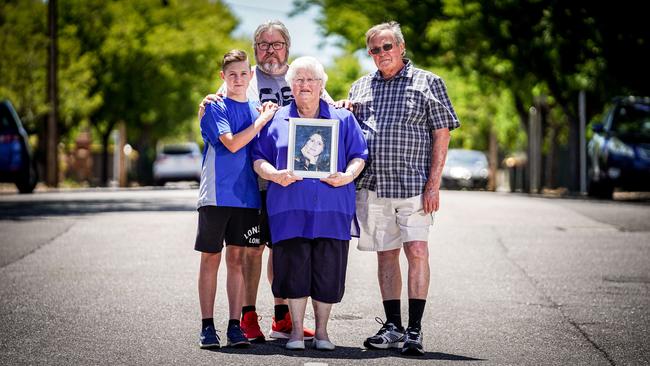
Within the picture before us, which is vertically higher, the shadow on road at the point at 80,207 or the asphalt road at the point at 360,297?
the shadow on road at the point at 80,207

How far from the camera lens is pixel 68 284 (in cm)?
968

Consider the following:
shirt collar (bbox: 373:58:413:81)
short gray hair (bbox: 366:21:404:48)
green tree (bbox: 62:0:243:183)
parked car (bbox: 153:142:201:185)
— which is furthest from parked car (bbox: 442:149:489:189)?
short gray hair (bbox: 366:21:404:48)

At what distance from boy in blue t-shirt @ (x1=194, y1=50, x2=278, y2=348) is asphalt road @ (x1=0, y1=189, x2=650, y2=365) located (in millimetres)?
279

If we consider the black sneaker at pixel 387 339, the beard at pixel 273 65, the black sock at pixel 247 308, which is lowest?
the black sneaker at pixel 387 339

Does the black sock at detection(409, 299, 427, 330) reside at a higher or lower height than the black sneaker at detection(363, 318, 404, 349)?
higher

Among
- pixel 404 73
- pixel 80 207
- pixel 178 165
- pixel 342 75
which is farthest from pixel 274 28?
pixel 342 75

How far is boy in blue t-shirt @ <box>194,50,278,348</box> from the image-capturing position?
21.8 ft

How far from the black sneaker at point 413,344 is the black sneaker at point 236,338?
890mm

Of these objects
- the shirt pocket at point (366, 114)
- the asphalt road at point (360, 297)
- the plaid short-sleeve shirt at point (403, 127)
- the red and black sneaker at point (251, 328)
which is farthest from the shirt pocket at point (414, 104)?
the red and black sneaker at point (251, 328)

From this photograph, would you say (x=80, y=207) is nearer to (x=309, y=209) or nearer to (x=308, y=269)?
(x=308, y=269)

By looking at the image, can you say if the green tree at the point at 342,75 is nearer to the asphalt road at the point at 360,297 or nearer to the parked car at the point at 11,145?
the parked car at the point at 11,145

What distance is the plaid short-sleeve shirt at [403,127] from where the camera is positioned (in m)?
6.83

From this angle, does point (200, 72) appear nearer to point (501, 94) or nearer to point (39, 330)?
point (501, 94)

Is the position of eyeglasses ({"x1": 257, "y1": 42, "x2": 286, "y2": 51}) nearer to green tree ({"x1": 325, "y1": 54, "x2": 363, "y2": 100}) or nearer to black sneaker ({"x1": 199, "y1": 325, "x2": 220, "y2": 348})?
black sneaker ({"x1": 199, "y1": 325, "x2": 220, "y2": 348})
